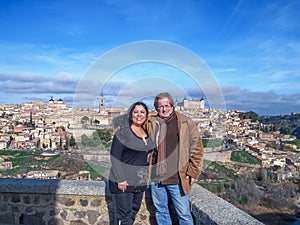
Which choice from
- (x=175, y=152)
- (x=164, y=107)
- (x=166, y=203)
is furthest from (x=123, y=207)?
(x=164, y=107)

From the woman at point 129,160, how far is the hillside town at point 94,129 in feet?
0.58

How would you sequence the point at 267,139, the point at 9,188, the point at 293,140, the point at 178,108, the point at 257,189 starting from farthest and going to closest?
the point at 293,140
the point at 267,139
the point at 257,189
the point at 9,188
the point at 178,108

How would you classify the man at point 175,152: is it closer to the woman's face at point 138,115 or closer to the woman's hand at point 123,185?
the woman's face at point 138,115

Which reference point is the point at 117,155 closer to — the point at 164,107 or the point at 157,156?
the point at 157,156

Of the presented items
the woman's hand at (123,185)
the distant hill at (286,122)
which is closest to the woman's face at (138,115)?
the woman's hand at (123,185)

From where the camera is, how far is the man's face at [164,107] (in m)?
2.03

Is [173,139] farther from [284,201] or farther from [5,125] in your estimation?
[5,125]

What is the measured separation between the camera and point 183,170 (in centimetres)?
200

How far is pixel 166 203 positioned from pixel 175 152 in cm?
50

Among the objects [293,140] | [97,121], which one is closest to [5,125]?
[97,121]

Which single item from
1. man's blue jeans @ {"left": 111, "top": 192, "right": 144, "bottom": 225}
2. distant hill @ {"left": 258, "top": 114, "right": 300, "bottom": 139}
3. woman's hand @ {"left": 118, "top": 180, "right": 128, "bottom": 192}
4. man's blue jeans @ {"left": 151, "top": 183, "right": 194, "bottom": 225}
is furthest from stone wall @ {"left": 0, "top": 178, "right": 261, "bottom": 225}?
distant hill @ {"left": 258, "top": 114, "right": 300, "bottom": 139}

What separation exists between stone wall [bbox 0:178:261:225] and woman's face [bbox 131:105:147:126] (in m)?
0.75

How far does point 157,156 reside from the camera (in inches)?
80.8

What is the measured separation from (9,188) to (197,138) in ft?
6.60
